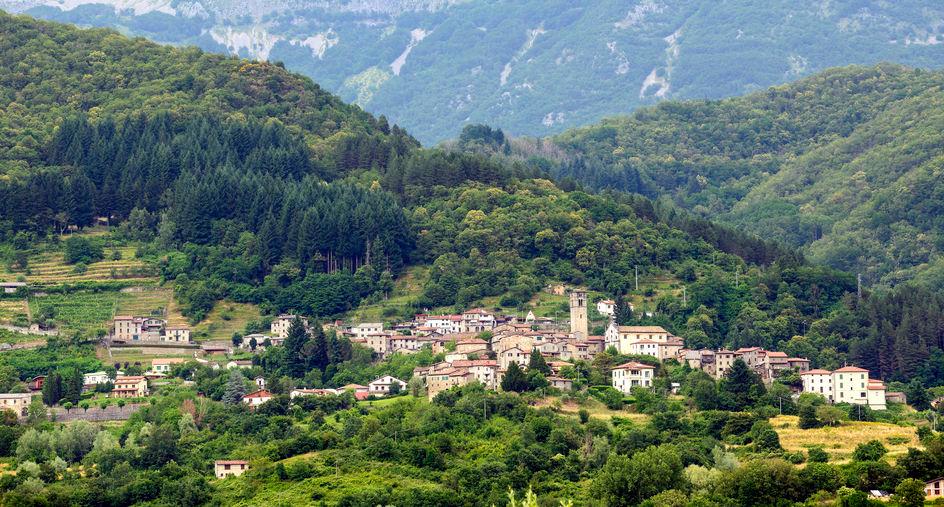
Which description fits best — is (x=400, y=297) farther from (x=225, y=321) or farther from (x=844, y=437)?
(x=844, y=437)

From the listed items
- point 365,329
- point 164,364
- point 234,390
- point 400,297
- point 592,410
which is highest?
point 400,297

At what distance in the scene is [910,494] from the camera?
75625 millimetres

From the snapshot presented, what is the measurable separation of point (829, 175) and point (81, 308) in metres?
83.6

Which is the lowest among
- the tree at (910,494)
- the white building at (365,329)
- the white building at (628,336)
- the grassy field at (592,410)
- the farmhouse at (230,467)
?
the tree at (910,494)

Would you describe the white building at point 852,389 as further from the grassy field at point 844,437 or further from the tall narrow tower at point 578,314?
the tall narrow tower at point 578,314

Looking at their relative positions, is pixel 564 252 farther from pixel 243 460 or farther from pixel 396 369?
pixel 243 460

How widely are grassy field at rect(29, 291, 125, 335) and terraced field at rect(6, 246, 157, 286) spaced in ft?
5.76

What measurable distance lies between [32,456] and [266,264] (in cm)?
3120

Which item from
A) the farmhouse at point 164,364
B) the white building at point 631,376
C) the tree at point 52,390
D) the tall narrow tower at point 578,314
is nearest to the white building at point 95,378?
the tree at point 52,390

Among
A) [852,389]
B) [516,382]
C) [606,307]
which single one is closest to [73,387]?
[516,382]

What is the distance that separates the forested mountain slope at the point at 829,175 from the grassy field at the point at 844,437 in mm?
45803

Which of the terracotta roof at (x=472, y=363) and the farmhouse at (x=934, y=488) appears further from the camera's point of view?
the terracotta roof at (x=472, y=363)

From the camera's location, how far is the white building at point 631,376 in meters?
101

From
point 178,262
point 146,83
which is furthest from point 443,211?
point 146,83
